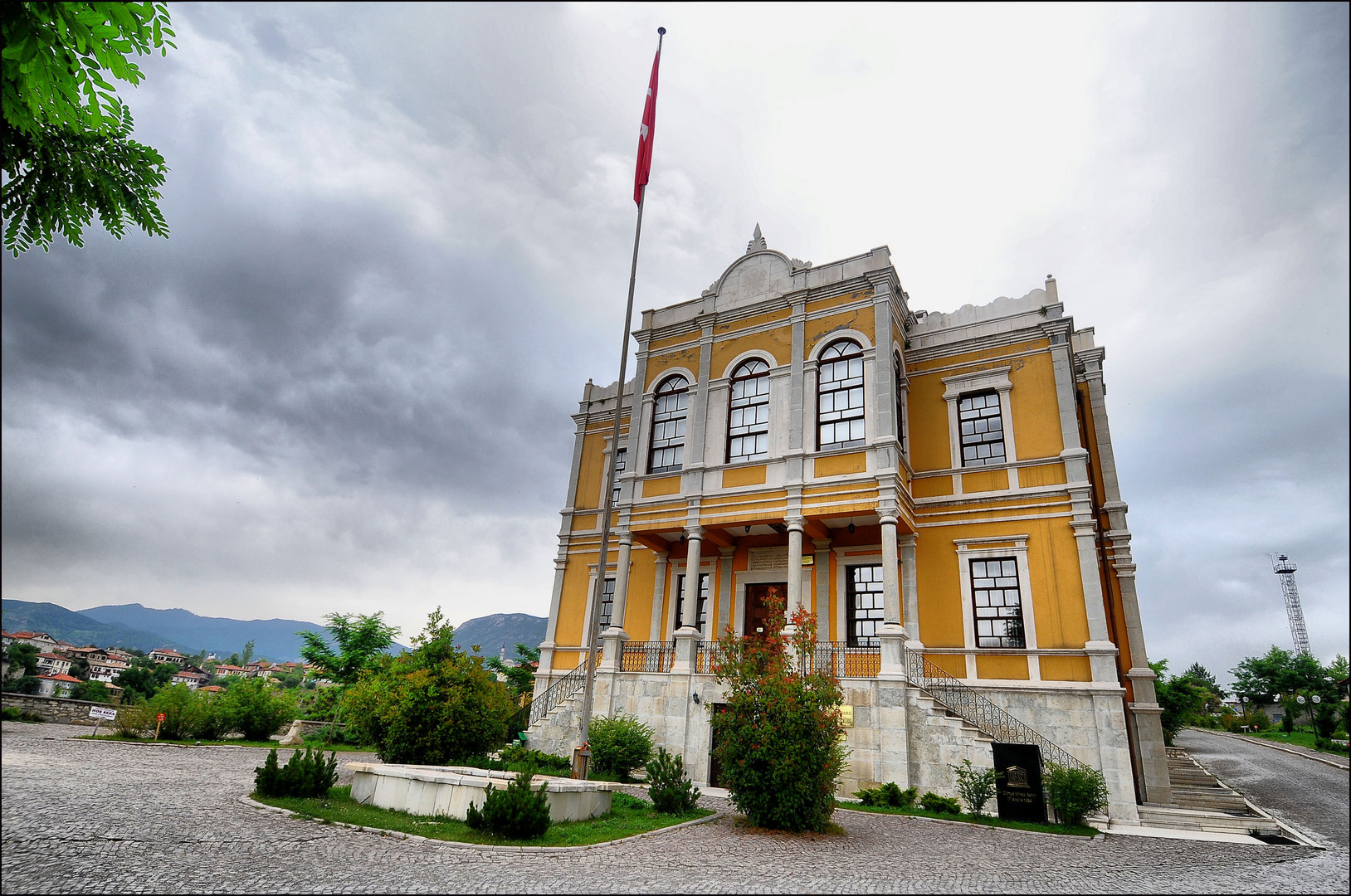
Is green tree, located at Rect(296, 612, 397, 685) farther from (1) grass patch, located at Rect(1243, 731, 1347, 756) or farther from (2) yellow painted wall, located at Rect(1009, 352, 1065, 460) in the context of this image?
(1) grass patch, located at Rect(1243, 731, 1347, 756)

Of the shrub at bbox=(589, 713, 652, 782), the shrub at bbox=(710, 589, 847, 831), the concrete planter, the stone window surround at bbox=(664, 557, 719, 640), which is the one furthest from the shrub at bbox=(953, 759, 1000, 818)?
the stone window surround at bbox=(664, 557, 719, 640)

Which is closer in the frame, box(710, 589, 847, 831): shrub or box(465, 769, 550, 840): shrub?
box(465, 769, 550, 840): shrub

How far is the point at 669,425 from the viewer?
73.9 ft

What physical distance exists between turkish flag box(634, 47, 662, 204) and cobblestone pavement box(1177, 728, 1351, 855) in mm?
17357

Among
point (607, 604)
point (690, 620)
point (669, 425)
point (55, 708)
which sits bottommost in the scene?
point (55, 708)

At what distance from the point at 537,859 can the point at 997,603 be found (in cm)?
1391

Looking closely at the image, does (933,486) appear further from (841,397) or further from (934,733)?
(934,733)

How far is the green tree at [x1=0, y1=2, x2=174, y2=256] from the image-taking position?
13.4ft

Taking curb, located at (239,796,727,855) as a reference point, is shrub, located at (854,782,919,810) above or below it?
above

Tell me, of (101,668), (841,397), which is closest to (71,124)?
(841,397)

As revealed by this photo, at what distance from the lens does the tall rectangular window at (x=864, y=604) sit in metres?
19.0

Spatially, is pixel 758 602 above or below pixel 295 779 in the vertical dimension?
above

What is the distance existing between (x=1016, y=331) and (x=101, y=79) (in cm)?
2026

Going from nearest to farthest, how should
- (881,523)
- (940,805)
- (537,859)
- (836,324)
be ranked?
1. (537,859)
2. (940,805)
3. (881,523)
4. (836,324)
